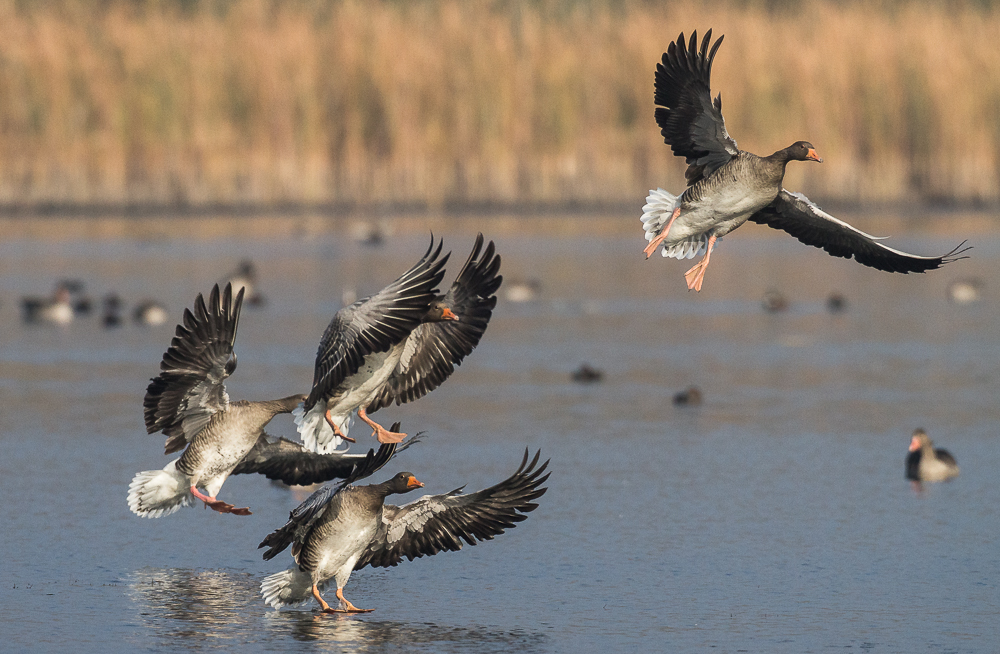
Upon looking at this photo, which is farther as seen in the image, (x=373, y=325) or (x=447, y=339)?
(x=447, y=339)

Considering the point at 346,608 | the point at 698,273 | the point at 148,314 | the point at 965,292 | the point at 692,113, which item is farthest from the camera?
the point at 965,292

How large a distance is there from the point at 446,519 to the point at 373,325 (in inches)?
44.8

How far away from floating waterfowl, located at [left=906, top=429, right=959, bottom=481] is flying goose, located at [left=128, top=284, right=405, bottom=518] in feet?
14.5

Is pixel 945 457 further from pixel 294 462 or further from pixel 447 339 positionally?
pixel 294 462

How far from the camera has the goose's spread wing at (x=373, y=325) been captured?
25.6ft

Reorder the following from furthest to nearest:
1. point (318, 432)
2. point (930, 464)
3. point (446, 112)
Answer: point (446, 112) < point (930, 464) < point (318, 432)

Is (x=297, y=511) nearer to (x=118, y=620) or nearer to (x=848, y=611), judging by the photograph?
(x=118, y=620)

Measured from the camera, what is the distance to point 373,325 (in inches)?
309

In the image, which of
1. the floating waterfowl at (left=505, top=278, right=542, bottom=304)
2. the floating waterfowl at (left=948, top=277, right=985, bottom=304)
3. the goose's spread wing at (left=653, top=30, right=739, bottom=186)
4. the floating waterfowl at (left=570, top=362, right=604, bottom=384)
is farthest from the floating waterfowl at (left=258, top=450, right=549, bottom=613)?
the floating waterfowl at (left=948, top=277, right=985, bottom=304)

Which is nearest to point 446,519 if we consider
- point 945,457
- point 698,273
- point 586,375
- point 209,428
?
point 209,428

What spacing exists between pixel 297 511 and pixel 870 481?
470 cm

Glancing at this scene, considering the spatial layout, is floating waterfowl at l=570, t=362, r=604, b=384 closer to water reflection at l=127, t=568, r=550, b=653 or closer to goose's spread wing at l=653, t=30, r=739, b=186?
water reflection at l=127, t=568, r=550, b=653

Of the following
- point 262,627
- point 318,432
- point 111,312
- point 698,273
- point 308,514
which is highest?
point 698,273

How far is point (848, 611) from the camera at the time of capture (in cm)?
812
